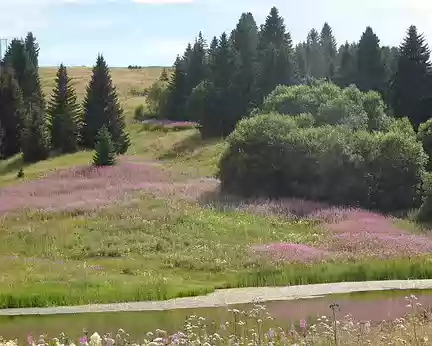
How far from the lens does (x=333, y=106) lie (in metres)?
51.2

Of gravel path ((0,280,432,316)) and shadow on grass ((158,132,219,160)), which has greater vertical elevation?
shadow on grass ((158,132,219,160))

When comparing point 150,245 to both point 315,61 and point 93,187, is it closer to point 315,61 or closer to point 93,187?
point 93,187

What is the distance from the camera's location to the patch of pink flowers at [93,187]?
132ft

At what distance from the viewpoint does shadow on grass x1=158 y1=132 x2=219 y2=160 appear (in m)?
69.1

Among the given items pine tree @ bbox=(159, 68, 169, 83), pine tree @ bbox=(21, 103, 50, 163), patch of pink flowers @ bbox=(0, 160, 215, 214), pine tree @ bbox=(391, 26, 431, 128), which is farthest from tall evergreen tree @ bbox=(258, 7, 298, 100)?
patch of pink flowers @ bbox=(0, 160, 215, 214)

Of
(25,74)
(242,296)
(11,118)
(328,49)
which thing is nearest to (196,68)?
(25,74)

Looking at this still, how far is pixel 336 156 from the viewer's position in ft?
139

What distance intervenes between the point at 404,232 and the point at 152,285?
49.6 feet

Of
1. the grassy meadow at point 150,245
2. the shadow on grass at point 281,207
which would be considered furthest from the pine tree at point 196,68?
the shadow on grass at point 281,207

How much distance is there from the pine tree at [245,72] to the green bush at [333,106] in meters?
19.9

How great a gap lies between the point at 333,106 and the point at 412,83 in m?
20.7

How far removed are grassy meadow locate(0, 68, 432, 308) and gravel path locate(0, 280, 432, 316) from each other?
72 cm

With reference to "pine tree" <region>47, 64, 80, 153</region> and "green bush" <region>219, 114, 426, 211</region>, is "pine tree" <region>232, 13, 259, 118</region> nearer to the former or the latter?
"pine tree" <region>47, 64, 80, 153</region>

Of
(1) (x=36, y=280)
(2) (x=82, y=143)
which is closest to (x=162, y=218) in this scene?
(1) (x=36, y=280)
